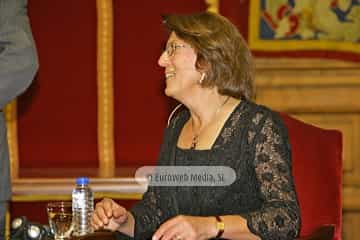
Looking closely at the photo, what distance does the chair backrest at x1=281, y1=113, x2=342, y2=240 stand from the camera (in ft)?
8.53

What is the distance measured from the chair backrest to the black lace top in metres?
0.09

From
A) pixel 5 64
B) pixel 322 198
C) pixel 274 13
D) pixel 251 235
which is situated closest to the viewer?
pixel 251 235

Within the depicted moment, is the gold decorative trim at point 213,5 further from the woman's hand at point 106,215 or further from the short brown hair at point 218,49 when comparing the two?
the woman's hand at point 106,215

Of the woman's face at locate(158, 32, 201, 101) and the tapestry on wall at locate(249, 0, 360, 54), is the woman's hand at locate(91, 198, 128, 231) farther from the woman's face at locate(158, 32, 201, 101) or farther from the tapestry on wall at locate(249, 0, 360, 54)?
the tapestry on wall at locate(249, 0, 360, 54)

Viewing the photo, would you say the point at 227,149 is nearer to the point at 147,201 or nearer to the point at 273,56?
the point at 147,201

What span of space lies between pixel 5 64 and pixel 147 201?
66 cm

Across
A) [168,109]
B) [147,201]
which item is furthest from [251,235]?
[168,109]

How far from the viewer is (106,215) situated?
249 cm

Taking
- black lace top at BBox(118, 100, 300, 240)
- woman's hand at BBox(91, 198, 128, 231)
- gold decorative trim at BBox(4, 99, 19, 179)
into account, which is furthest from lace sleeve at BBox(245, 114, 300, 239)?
gold decorative trim at BBox(4, 99, 19, 179)

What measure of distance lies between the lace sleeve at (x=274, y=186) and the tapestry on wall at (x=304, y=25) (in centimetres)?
138

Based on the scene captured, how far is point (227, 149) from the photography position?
2.66 metres

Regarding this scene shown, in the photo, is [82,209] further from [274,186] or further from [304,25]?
[304,25]

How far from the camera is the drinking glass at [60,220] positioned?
2363mm

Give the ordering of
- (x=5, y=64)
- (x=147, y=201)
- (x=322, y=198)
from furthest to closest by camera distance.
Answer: (x=5, y=64)
(x=147, y=201)
(x=322, y=198)
